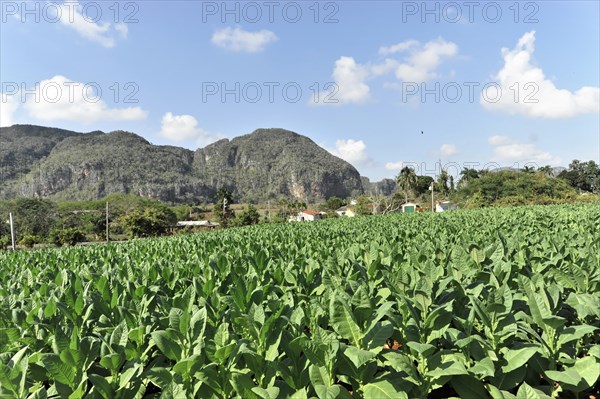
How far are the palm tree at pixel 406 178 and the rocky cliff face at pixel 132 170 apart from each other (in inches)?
3640

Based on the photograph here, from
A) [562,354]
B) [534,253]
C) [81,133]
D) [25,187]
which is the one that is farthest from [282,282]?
[81,133]

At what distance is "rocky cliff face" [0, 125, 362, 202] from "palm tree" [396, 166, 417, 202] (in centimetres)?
9247

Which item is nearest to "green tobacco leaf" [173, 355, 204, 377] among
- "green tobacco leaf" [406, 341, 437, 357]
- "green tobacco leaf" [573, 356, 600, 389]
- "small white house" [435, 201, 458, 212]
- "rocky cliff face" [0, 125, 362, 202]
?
"green tobacco leaf" [406, 341, 437, 357]

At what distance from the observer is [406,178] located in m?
80.6

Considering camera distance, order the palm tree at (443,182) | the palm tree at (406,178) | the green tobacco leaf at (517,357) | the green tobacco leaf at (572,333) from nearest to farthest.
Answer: the green tobacco leaf at (517,357) → the green tobacco leaf at (572,333) → the palm tree at (406,178) → the palm tree at (443,182)

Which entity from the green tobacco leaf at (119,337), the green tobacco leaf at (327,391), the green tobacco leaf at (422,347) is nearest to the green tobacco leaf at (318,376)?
the green tobacco leaf at (327,391)

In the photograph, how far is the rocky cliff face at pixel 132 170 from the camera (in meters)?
151

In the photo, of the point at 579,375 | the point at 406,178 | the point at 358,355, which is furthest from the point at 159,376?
the point at 406,178

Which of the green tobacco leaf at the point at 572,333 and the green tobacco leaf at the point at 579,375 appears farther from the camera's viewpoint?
the green tobacco leaf at the point at 572,333

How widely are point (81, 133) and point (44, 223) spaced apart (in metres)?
144

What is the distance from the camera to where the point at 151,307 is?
2697 mm

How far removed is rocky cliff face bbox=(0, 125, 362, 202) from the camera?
15112cm

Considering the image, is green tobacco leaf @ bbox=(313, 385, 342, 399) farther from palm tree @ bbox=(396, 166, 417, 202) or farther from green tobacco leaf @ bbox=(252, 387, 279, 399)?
palm tree @ bbox=(396, 166, 417, 202)

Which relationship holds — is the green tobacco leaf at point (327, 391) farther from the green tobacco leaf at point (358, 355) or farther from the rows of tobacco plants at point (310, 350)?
the green tobacco leaf at point (358, 355)
